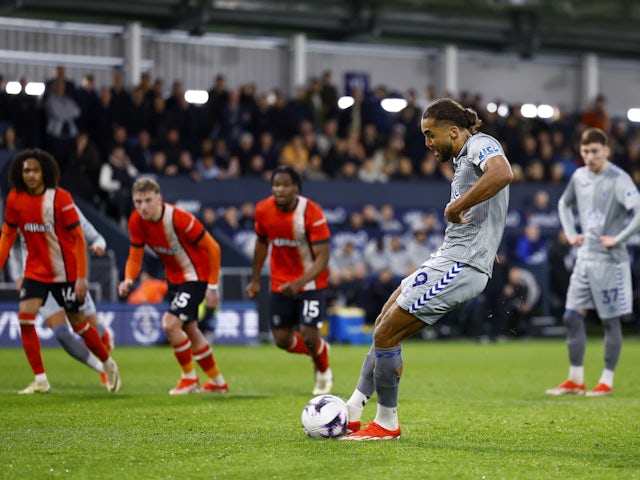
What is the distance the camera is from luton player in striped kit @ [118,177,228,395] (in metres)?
11.7

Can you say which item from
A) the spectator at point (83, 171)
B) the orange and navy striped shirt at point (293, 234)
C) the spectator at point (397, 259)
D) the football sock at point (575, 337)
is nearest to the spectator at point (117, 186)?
the spectator at point (83, 171)

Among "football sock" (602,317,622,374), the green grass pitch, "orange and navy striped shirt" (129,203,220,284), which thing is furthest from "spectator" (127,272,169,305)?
"football sock" (602,317,622,374)

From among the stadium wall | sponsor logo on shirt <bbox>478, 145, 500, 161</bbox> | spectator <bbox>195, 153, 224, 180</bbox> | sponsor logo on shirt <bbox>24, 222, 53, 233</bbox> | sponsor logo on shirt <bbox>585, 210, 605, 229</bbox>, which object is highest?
the stadium wall

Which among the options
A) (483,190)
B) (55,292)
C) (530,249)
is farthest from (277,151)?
(483,190)

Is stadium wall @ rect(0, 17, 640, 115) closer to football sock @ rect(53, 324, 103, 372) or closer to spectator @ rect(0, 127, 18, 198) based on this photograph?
spectator @ rect(0, 127, 18, 198)

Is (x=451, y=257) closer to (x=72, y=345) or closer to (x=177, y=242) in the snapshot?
(x=177, y=242)

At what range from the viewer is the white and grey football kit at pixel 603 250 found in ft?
40.3

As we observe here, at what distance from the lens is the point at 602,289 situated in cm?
1228

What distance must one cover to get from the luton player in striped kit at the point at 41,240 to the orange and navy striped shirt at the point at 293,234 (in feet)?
6.34

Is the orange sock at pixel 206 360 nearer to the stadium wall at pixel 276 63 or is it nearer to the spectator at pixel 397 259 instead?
the spectator at pixel 397 259

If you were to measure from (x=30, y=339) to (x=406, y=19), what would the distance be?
22220 millimetres

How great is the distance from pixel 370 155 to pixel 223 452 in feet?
67.9

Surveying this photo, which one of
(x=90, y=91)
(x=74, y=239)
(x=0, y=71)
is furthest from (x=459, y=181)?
(x=0, y=71)

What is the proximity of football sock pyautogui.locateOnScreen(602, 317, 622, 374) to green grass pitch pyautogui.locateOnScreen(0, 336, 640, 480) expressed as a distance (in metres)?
0.41
